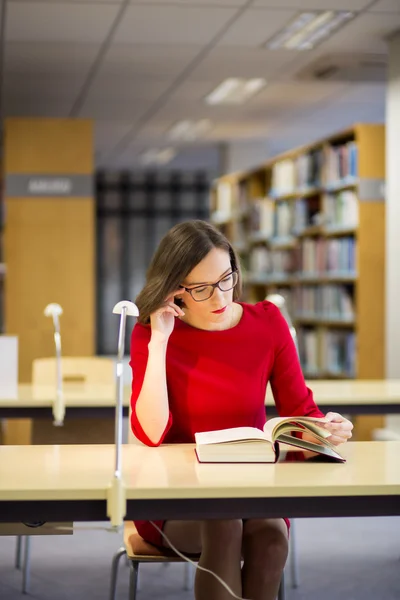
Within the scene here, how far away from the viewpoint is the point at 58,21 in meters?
5.59

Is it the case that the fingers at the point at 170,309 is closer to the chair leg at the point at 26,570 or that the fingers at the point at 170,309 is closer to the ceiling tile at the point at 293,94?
the chair leg at the point at 26,570

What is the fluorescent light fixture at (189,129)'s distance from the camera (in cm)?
940

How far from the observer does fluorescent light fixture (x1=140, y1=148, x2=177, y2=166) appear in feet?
37.2

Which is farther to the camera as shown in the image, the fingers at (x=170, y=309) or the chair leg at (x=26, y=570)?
the chair leg at (x=26, y=570)

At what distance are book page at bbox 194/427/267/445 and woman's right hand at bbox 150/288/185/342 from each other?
0.29 meters

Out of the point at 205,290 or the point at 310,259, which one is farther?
the point at 310,259

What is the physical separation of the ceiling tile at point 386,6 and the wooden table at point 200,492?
3.98 metres

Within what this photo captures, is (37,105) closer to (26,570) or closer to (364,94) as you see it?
(364,94)

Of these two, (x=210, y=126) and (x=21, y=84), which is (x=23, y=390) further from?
(x=210, y=126)

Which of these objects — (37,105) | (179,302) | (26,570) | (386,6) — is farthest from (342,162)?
(179,302)

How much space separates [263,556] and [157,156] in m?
10.1

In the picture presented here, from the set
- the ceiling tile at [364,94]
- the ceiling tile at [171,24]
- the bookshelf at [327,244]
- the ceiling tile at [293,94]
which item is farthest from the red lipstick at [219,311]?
the ceiling tile at [364,94]

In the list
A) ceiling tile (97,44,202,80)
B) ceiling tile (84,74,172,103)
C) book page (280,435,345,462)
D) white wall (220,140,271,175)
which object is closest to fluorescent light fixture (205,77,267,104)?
ceiling tile (84,74,172,103)

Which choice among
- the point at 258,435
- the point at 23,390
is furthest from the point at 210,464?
the point at 23,390
